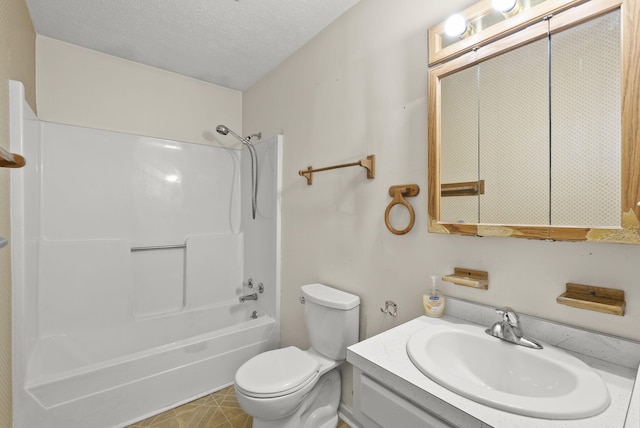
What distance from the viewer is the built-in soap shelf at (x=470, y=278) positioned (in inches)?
42.6

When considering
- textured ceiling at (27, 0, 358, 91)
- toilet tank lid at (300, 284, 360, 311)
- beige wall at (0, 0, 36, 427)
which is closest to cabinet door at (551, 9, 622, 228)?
toilet tank lid at (300, 284, 360, 311)

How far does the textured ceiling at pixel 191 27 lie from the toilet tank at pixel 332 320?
1697 mm

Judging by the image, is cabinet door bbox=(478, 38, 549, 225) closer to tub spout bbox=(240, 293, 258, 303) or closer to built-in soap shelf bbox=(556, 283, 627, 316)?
built-in soap shelf bbox=(556, 283, 627, 316)

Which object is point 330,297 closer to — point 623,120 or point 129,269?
point 623,120

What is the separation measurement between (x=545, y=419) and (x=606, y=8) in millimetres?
1122

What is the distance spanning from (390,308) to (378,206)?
1.74ft

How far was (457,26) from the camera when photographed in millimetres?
1137

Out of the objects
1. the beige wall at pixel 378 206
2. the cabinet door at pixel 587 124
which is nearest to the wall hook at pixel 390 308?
Answer: the beige wall at pixel 378 206

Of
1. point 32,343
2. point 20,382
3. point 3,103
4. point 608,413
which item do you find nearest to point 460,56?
point 608,413

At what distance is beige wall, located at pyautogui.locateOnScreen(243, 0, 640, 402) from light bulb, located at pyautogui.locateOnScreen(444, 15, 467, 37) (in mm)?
121

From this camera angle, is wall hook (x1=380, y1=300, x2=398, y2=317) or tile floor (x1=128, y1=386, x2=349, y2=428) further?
tile floor (x1=128, y1=386, x2=349, y2=428)

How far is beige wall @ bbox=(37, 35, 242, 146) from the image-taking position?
80.5 inches

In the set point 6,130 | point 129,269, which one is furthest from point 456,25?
point 129,269

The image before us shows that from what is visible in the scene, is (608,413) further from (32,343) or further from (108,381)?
(32,343)
